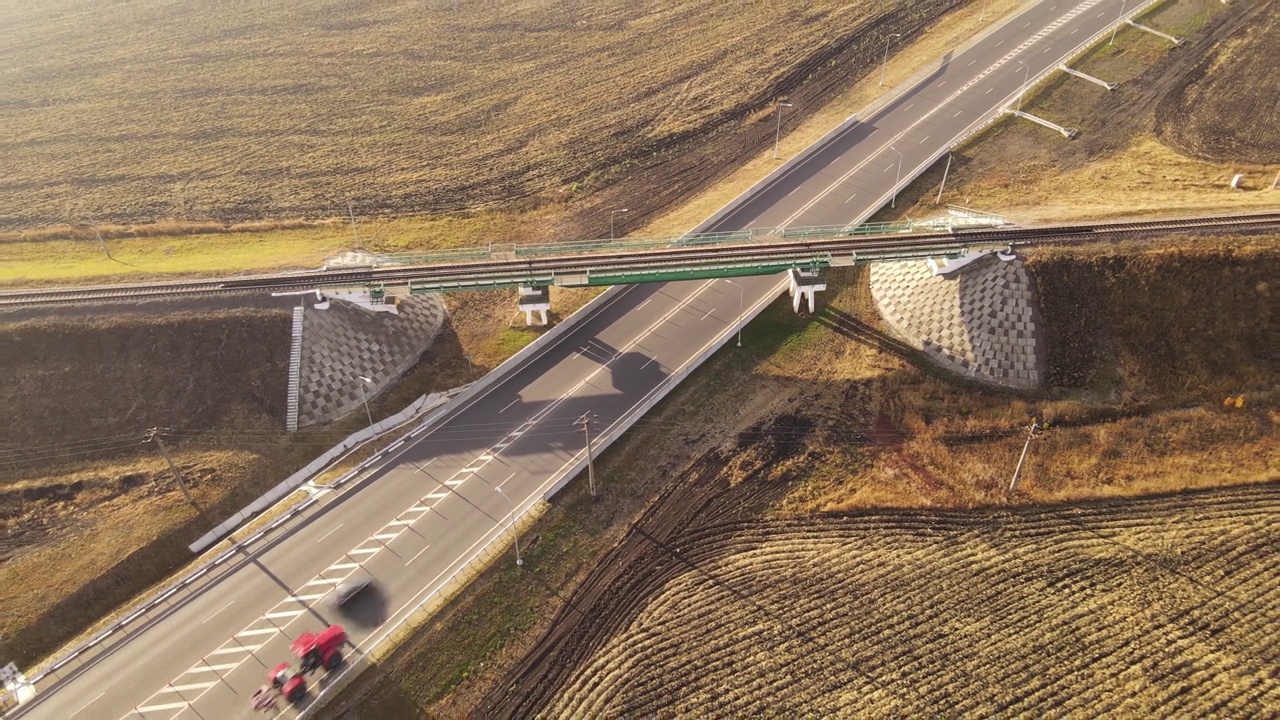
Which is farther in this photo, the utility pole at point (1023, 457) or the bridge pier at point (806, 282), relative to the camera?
the bridge pier at point (806, 282)

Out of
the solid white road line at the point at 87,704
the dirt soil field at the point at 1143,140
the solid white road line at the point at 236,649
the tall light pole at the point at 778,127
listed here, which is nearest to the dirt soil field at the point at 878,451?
the solid white road line at the point at 236,649

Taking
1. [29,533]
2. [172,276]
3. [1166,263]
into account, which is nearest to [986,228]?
[1166,263]

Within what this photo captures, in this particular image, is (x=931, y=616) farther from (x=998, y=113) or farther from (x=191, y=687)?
(x=998, y=113)

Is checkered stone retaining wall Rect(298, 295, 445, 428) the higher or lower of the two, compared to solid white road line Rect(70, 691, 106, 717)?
higher

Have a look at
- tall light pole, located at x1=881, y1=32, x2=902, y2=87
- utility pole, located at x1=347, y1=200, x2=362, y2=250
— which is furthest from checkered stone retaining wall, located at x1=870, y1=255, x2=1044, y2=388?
utility pole, located at x1=347, y1=200, x2=362, y2=250

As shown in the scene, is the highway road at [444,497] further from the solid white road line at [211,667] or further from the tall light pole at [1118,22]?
the tall light pole at [1118,22]

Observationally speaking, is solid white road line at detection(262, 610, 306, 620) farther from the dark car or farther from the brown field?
the brown field
